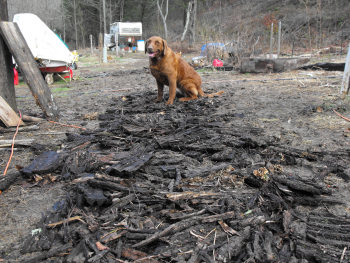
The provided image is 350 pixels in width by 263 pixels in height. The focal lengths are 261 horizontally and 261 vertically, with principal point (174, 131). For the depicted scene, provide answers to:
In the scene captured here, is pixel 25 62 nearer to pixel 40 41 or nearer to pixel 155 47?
pixel 155 47

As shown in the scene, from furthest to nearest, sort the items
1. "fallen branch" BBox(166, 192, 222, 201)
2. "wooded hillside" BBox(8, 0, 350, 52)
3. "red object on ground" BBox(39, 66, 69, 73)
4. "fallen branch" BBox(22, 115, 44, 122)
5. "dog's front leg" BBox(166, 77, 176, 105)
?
"wooded hillside" BBox(8, 0, 350, 52) → "red object on ground" BBox(39, 66, 69, 73) → "dog's front leg" BBox(166, 77, 176, 105) → "fallen branch" BBox(22, 115, 44, 122) → "fallen branch" BBox(166, 192, 222, 201)

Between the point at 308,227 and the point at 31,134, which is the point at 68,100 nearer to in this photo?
the point at 31,134

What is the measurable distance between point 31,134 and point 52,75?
7.44m

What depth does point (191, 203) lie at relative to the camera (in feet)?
7.73

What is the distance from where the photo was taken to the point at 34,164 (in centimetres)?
302

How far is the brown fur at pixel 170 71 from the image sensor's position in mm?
5975

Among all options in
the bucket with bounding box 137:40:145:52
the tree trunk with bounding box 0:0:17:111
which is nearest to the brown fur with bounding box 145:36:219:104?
the tree trunk with bounding box 0:0:17:111

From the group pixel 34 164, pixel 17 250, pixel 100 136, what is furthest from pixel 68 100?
pixel 17 250

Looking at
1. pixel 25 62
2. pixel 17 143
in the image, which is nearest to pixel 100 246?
pixel 17 143

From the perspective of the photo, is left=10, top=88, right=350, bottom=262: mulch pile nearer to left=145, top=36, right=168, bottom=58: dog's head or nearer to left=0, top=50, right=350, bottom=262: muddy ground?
left=0, top=50, right=350, bottom=262: muddy ground

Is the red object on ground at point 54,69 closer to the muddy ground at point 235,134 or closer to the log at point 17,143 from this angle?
the muddy ground at point 235,134

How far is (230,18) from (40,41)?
31.0 meters

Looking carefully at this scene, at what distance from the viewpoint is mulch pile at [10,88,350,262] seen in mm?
1845

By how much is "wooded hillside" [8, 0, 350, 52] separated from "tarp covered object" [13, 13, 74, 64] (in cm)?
887
